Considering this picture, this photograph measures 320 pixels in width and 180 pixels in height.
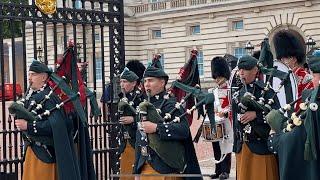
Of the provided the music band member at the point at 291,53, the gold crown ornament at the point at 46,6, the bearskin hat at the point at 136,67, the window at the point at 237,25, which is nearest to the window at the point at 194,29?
the window at the point at 237,25

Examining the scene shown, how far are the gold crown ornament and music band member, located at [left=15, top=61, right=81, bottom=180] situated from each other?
4.33ft

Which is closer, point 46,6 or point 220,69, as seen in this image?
point 46,6

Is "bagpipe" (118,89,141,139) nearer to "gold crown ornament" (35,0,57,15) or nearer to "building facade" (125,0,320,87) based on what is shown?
"gold crown ornament" (35,0,57,15)

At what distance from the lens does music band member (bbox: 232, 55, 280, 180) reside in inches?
295

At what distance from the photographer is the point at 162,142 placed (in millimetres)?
6875

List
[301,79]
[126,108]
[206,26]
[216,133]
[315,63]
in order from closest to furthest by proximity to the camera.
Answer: [315,63] → [301,79] → [126,108] → [216,133] → [206,26]

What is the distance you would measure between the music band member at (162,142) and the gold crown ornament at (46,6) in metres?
2.07

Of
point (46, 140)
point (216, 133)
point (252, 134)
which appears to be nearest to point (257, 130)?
point (252, 134)

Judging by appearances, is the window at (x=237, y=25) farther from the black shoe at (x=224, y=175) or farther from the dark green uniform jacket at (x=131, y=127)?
the dark green uniform jacket at (x=131, y=127)

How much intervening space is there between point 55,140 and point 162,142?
4.07ft

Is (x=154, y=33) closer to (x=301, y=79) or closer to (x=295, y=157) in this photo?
(x=301, y=79)

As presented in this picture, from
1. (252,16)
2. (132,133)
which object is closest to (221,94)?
(132,133)

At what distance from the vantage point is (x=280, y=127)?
5.76m

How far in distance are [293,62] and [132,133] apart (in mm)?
2470
